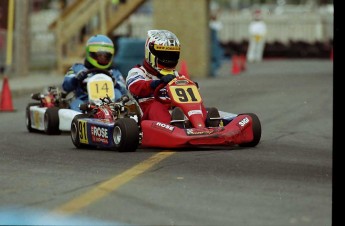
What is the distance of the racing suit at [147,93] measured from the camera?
12773 mm

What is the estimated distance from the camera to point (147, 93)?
1309 cm

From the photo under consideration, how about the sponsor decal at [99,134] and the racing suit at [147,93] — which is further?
the racing suit at [147,93]

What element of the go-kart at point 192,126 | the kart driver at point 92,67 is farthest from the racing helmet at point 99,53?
the go-kart at point 192,126

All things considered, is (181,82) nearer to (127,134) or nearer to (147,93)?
(147,93)

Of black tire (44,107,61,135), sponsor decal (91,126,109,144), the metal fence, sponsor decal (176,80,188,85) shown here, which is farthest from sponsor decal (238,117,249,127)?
the metal fence

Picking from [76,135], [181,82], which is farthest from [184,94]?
[76,135]

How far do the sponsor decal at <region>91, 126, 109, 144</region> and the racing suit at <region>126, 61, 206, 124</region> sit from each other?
0.61 meters

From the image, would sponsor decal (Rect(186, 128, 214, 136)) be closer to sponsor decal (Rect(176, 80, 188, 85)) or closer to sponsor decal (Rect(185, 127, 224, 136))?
sponsor decal (Rect(185, 127, 224, 136))

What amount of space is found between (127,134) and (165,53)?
159 cm

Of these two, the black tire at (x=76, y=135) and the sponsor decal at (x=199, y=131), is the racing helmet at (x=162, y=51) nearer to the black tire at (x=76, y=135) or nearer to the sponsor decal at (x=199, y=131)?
the black tire at (x=76, y=135)

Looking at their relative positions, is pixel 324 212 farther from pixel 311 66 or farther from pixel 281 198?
pixel 311 66

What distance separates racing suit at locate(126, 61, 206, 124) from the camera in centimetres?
1277

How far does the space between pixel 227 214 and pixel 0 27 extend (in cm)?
3056
